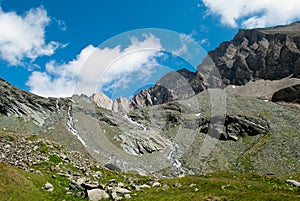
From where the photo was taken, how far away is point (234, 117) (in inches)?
5300

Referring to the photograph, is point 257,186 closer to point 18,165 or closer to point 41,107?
point 18,165

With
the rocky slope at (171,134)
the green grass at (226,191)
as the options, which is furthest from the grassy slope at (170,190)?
the rocky slope at (171,134)

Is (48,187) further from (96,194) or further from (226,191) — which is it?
(226,191)

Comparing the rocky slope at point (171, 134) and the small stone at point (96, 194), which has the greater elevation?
the rocky slope at point (171, 134)

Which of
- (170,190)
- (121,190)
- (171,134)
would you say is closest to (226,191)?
(170,190)

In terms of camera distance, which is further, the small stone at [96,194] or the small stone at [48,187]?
the small stone at [48,187]

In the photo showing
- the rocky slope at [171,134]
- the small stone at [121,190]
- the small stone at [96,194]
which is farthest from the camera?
the rocky slope at [171,134]

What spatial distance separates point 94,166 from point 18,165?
36.7 ft

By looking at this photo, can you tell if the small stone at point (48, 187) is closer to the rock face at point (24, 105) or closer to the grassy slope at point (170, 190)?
the grassy slope at point (170, 190)

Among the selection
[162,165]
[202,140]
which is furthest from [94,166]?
[202,140]

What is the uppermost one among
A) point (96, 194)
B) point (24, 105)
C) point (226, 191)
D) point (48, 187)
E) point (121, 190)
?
point (24, 105)

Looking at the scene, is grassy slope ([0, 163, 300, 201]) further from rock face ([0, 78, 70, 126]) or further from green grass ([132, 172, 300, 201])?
rock face ([0, 78, 70, 126])

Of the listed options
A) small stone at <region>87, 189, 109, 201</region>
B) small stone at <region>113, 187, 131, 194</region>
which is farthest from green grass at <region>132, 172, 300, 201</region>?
small stone at <region>87, 189, 109, 201</region>

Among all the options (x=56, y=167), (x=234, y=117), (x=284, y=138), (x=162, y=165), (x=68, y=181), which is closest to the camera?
(x=68, y=181)
